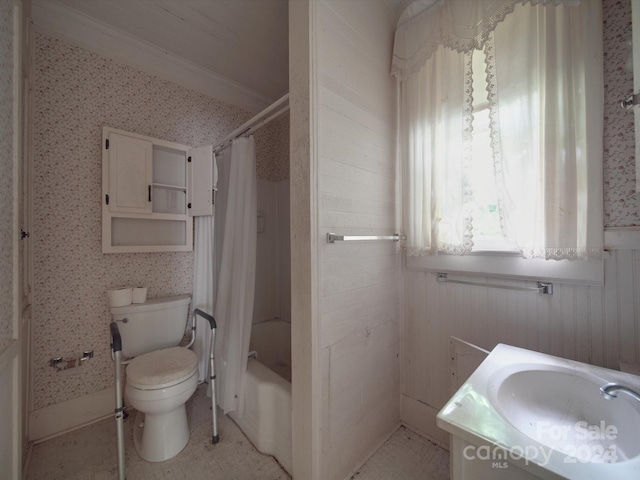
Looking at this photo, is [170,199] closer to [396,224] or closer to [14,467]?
[14,467]

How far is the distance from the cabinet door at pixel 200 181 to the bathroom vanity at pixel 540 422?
5.69 ft

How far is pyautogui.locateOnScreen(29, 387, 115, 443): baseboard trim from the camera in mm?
1483

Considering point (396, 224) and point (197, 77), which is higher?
point (197, 77)

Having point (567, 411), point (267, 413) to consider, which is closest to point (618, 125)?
point (567, 411)

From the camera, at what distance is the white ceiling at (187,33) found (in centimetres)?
152

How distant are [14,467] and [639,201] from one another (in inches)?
99.4

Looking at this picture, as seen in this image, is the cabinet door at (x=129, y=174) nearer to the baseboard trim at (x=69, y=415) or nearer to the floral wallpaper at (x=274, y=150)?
the floral wallpaper at (x=274, y=150)

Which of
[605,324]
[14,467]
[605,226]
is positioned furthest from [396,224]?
[14,467]

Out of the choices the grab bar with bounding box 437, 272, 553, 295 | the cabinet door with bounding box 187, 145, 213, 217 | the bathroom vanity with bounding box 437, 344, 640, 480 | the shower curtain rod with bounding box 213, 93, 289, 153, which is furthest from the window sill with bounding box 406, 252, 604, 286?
the cabinet door with bounding box 187, 145, 213, 217

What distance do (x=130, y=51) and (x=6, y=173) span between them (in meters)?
1.51

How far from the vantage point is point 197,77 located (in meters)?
2.08

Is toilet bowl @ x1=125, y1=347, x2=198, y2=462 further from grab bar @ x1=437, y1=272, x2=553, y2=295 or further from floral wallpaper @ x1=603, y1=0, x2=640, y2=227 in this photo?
floral wallpaper @ x1=603, y1=0, x2=640, y2=227

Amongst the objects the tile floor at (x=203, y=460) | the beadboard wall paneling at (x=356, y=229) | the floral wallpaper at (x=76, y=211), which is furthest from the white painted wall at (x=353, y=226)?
the floral wallpaper at (x=76, y=211)

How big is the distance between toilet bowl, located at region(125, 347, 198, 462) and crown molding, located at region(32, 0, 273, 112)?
209 centimetres
